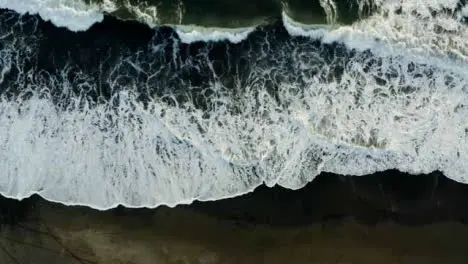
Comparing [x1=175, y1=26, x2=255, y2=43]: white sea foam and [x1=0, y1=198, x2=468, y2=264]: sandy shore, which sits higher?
[x1=175, y1=26, x2=255, y2=43]: white sea foam

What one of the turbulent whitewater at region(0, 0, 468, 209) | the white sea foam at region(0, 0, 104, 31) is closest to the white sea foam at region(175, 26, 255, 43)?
the turbulent whitewater at region(0, 0, 468, 209)

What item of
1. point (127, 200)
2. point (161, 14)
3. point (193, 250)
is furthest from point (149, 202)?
point (161, 14)

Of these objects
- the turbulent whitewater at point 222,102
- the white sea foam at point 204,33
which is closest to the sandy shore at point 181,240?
the turbulent whitewater at point 222,102

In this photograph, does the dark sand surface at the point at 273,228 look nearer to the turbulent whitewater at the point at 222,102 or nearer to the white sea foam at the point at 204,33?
the turbulent whitewater at the point at 222,102

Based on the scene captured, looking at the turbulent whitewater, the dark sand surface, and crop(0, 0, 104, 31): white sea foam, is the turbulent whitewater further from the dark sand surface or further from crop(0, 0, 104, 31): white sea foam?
the dark sand surface

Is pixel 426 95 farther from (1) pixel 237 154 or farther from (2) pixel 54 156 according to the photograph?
(2) pixel 54 156
